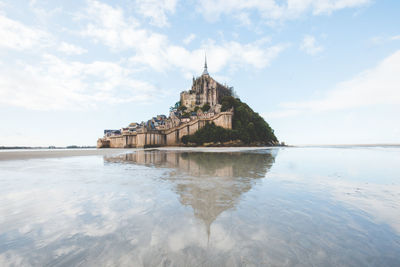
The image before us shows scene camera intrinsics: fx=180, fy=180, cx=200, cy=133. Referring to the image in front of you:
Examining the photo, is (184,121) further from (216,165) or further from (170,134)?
(216,165)

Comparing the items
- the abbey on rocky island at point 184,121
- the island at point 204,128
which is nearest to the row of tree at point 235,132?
the island at point 204,128

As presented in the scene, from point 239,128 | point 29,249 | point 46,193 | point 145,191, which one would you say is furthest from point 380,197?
point 239,128

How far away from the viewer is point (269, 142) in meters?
74.2

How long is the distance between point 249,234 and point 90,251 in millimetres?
2110

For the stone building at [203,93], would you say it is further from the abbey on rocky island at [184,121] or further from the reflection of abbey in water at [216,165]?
the reflection of abbey in water at [216,165]

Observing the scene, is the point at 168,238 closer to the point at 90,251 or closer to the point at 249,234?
the point at 90,251

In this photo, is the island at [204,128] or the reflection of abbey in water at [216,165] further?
the island at [204,128]

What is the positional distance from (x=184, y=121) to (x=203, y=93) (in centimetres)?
1788

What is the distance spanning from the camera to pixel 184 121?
65250 mm

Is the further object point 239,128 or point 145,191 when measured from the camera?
point 239,128

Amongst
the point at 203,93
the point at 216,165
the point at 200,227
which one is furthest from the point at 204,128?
the point at 200,227

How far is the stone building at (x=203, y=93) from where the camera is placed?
243 feet

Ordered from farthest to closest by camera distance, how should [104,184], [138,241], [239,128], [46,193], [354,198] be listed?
[239,128] < [104,184] < [46,193] < [354,198] < [138,241]

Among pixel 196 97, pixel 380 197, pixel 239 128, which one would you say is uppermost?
pixel 196 97
